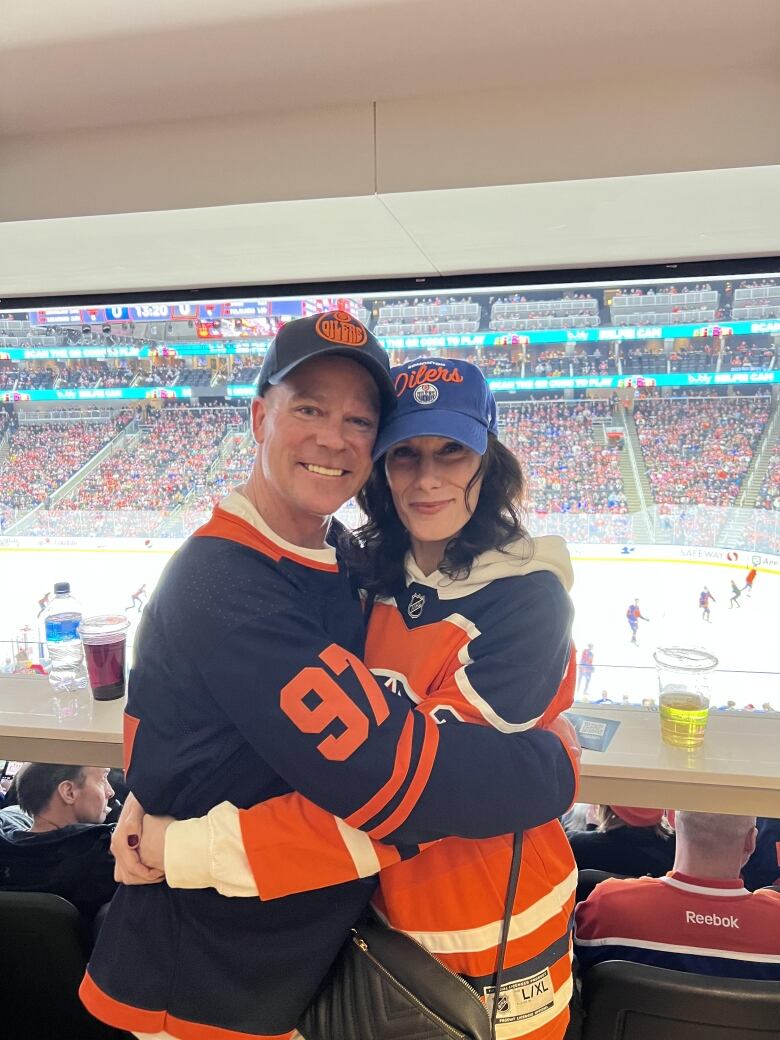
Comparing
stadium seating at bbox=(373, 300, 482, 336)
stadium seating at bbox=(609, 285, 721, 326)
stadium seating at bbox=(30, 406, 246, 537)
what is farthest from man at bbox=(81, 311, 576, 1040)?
stadium seating at bbox=(30, 406, 246, 537)

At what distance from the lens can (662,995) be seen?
3.17 ft

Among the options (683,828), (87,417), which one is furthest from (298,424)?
(87,417)

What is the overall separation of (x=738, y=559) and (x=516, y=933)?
6.78 ft

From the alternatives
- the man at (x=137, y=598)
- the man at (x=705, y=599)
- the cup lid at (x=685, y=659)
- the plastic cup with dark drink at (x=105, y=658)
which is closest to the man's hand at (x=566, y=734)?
the cup lid at (x=685, y=659)

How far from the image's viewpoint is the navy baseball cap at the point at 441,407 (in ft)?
3.29

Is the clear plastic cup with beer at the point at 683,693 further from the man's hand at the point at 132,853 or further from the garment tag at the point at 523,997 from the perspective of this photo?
the man's hand at the point at 132,853

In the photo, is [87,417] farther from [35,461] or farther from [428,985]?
[428,985]

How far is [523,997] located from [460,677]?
44cm

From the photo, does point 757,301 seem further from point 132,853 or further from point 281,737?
point 132,853

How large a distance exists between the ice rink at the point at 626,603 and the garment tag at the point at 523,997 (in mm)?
1379

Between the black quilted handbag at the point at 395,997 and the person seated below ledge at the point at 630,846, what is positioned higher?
the black quilted handbag at the point at 395,997

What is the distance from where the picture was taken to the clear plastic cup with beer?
1.48m

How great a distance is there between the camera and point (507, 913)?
0.89 m

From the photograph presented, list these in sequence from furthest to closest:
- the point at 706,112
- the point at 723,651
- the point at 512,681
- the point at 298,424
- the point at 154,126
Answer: the point at 723,651 < the point at 154,126 < the point at 706,112 < the point at 298,424 < the point at 512,681
